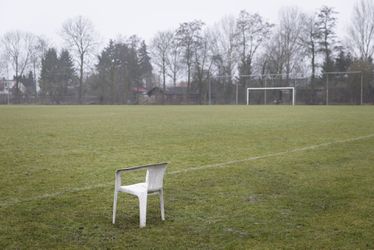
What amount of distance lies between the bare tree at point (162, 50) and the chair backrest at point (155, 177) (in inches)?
2925

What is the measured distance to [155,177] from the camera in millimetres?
5230

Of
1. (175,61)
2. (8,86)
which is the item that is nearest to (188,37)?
(175,61)

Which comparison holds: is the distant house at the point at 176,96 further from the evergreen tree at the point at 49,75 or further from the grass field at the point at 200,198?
the grass field at the point at 200,198

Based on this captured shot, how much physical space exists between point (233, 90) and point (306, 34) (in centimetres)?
1435

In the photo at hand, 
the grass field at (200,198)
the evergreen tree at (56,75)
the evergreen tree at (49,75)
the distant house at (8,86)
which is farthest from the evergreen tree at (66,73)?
the grass field at (200,198)

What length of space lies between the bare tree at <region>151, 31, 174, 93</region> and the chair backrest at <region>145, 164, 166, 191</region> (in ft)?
244

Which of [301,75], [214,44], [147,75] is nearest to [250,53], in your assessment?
[214,44]

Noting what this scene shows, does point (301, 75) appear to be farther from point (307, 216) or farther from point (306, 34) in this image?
point (307, 216)

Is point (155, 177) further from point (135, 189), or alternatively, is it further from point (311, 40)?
point (311, 40)

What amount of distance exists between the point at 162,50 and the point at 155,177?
76.4 metres

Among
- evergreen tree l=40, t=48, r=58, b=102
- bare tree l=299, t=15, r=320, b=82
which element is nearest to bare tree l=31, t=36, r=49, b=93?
evergreen tree l=40, t=48, r=58, b=102

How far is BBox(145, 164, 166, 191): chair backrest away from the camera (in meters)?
5.12

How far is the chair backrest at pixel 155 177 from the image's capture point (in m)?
5.12

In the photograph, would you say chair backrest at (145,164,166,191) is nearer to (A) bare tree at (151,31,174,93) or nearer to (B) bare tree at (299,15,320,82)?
(B) bare tree at (299,15,320,82)
